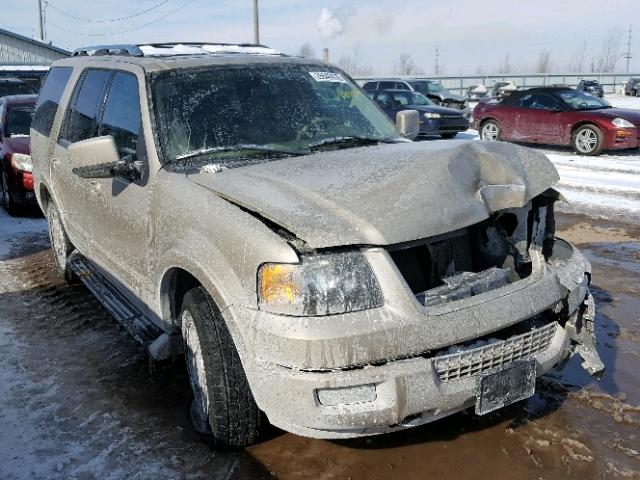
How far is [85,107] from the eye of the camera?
4.66 m

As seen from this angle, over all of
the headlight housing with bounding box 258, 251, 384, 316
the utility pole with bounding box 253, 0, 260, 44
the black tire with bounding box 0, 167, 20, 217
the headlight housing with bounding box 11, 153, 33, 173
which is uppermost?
the utility pole with bounding box 253, 0, 260, 44

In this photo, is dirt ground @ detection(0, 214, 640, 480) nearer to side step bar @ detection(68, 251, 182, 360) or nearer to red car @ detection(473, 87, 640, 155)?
side step bar @ detection(68, 251, 182, 360)

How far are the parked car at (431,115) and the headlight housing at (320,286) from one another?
13.8m

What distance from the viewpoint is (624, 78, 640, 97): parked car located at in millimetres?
38031

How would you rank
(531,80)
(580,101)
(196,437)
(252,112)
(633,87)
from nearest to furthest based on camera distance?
(196,437), (252,112), (580,101), (633,87), (531,80)

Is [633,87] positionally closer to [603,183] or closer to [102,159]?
[603,183]

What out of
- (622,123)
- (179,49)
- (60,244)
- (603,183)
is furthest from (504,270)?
(622,123)

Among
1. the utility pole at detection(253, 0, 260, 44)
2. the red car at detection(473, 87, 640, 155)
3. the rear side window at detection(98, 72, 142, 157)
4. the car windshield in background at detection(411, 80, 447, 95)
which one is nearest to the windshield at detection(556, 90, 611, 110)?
the red car at detection(473, 87, 640, 155)

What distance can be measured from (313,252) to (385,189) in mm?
485

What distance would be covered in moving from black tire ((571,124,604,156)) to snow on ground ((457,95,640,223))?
192 millimetres

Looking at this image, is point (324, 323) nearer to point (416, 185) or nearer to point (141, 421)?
point (416, 185)

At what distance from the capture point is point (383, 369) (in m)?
2.49

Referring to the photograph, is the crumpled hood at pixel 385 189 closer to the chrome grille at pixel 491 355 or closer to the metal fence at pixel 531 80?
the chrome grille at pixel 491 355

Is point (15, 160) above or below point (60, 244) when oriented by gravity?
above
